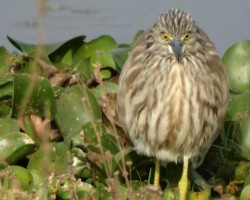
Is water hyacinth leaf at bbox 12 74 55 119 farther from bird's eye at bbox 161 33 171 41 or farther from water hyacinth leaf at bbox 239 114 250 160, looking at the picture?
water hyacinth leaf at bbox 239 114 250 160

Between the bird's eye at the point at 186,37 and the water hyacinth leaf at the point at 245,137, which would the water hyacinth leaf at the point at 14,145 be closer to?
the bird's eye at the point at 186,37

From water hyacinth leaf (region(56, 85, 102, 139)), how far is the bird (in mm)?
177

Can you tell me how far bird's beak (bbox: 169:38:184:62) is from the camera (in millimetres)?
5492

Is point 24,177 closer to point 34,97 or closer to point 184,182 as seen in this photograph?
point 34,97

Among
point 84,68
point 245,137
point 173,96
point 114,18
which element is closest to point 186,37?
point 173,96

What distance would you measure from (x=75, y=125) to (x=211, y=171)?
843 millimetres

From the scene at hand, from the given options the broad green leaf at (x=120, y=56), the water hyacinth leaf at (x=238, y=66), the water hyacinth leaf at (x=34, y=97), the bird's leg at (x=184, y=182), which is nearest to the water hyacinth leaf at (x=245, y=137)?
the bird's leg at (x=184, y=182)

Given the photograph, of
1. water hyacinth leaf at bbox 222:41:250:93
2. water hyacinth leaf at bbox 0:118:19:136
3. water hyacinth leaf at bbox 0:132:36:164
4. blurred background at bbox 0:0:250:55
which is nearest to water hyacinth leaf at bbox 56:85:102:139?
water hyacinth leaf at bbox 0:118:19:136

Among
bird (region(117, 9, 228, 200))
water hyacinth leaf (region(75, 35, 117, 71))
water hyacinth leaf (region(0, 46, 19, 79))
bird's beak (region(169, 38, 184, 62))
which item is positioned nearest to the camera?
bird's beak (region(169, 38, 184, 62))

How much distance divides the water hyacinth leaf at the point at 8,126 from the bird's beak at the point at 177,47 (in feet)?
3.33

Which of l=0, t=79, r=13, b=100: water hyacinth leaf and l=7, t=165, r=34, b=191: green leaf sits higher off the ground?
l=0, t=79, r=13, b=100: water hyacinth leaf

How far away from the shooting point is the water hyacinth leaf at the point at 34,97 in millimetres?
5795

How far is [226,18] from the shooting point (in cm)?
833

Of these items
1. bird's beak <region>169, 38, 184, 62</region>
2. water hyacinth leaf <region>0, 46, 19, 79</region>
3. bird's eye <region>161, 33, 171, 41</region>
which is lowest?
water hyacinth leaf <region>0, 46, 19, 79</region>
